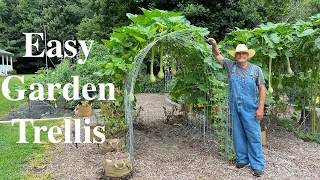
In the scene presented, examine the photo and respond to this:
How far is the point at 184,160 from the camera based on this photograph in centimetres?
398

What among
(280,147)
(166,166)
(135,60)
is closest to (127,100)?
(135,60)

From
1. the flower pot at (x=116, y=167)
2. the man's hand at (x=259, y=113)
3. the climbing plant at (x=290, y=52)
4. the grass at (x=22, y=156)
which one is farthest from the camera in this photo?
the climbing plant at (x=290, y=52)

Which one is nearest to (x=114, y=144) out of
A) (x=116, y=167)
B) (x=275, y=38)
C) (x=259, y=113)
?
(x=116, y=167)

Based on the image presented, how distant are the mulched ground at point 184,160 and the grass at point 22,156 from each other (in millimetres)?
196

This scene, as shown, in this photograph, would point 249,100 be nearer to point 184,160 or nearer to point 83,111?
point 184,160

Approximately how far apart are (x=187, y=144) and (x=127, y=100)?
159cm

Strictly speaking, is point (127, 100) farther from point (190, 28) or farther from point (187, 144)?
point (187, 144)

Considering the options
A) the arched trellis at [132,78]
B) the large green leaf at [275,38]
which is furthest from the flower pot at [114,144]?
the large green leaf at [275,38]

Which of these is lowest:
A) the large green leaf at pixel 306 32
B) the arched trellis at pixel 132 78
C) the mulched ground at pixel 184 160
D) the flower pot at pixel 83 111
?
the mulched ground at pixel 184 160

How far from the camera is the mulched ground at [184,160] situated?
3533 millimetres

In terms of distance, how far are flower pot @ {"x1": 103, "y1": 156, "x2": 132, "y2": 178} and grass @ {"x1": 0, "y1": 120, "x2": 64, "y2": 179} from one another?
0.79m

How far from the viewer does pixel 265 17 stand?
40.4ft

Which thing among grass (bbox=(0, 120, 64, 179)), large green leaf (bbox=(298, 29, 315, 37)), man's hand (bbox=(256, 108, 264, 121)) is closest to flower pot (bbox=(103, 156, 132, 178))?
grass (bbox=(0, 120, 64, 179))

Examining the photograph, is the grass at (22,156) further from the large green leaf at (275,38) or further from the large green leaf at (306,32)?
the large green leaf at (306,32)
